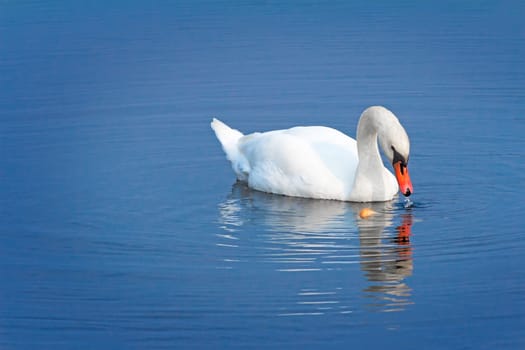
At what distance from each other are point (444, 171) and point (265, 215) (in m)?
2.71

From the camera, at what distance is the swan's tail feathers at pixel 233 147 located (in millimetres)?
16828

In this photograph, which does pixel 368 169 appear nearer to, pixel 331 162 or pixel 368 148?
pixel 368 148

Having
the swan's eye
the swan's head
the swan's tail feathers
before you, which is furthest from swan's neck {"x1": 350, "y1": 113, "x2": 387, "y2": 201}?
the swan's tail feathers

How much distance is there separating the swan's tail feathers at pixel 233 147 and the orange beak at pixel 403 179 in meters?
2.33

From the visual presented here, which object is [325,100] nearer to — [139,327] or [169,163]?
[169,163]

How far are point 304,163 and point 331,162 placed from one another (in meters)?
0.34

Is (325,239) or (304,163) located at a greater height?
(304,163)

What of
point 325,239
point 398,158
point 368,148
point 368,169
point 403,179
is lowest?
point 325,239

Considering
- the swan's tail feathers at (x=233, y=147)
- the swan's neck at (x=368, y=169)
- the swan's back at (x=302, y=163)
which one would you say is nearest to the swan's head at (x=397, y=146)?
the swan's neck at (x=368, y=169)

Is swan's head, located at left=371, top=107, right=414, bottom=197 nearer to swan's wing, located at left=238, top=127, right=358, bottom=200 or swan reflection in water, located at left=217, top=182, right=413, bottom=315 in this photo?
swan reflection in water, located at left=217, top=182, right=413, bottom=315

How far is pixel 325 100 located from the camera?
20.7 meters

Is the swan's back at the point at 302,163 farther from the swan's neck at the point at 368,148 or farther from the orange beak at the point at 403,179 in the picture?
the orange beak at the point at 403,179

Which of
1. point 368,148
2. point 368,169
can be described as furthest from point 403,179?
point 368,148

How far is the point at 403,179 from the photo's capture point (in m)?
14.9
